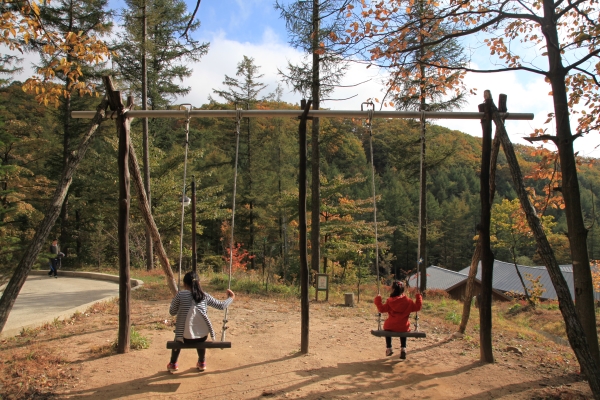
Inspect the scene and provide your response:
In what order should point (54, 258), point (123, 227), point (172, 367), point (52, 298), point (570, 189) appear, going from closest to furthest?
point (172, 367)
point (570, 189)
point (123, 227)
point (52, 298)
point (54, 258)

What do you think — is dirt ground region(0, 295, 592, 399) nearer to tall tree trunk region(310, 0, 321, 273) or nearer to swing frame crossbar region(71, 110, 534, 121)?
swing frame crossbar region(71, 110, 534, 121)

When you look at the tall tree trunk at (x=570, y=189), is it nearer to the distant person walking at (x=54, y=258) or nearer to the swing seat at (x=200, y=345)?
the swing seat at (x=200, y=345)

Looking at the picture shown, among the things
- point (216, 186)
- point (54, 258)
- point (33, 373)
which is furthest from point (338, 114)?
point (216, 186)

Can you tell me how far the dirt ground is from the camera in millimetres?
4727

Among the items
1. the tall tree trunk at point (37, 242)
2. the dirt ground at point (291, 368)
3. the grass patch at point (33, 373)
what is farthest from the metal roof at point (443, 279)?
the tall tree trunk at point (37, 242)

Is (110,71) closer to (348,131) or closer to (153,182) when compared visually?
(153,182)

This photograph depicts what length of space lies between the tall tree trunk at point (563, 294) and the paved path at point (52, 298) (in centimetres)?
810

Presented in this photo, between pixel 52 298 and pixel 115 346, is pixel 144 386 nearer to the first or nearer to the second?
pixel 115 346

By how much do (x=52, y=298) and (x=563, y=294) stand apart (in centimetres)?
1194

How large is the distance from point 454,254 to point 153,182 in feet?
155

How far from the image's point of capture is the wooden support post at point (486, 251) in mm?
5852

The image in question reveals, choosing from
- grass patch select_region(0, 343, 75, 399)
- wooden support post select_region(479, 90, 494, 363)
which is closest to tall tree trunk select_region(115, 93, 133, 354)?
grass patch select_region(0, 343, 75, 399)

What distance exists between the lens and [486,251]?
5.94 metres

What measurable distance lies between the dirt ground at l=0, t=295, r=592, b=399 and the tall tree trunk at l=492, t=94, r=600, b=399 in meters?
0.70
